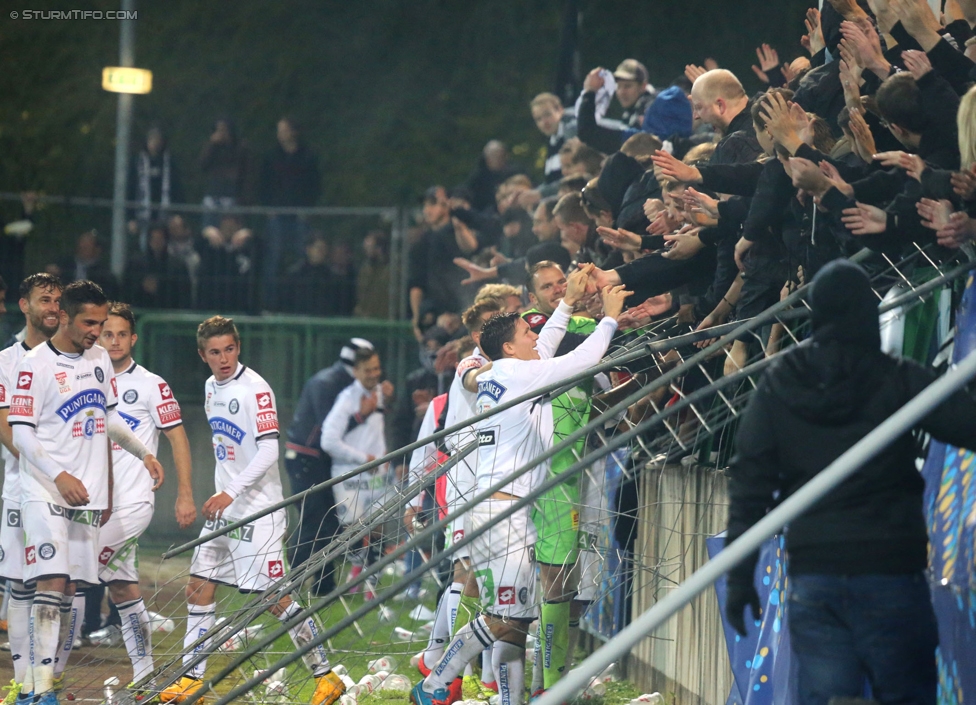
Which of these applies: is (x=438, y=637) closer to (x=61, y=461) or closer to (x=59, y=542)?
(x=59, y=542)

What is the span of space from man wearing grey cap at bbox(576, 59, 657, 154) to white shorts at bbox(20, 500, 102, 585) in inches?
198

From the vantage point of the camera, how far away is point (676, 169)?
7.24 m

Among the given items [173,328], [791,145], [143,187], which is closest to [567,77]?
[173,328]

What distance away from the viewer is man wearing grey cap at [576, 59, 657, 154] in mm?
11453

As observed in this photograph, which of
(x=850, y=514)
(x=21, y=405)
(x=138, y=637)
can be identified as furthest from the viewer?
(x=138, y=637)

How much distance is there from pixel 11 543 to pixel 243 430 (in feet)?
4.57

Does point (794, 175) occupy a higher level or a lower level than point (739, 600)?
higher

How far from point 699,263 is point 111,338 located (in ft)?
11.8

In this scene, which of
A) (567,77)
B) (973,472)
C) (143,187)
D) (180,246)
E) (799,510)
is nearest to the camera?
(799,510)

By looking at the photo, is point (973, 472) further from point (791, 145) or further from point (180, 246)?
point (180, 246)

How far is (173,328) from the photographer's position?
48.9 ft

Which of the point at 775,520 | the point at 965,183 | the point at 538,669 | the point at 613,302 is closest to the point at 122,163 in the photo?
the point at 613,302

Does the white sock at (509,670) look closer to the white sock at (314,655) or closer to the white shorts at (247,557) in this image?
the white sock at (314,655)

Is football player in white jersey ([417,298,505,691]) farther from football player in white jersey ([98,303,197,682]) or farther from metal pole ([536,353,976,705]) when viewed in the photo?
metal pole ([536,353,976,705])
